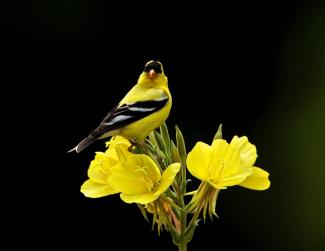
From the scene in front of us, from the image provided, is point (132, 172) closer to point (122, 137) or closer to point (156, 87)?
point (122, 137)

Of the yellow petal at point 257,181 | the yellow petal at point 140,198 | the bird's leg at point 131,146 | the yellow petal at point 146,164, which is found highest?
the bird's leg at point 131,146

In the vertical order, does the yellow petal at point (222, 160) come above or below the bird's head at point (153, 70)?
below

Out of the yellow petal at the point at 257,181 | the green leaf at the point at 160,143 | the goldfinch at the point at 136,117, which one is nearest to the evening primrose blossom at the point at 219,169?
the yellow petal at the point at 257,181

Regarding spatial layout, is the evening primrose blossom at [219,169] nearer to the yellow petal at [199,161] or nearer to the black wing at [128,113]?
the yellow petal at [199,161]

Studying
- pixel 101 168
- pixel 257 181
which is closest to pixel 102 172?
pixel 101 168

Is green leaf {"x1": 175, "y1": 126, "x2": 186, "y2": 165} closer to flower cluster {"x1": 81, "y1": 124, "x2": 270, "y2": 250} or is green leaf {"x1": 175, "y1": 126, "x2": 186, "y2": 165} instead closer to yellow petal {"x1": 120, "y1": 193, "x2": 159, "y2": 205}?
flower cluster {"x1": 81, "y1": 124, "x2": 270, "y2": 250}

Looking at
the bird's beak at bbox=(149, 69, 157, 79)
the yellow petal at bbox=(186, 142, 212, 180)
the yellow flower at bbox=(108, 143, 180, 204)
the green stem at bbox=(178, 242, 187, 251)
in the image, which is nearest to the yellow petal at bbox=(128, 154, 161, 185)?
the yellow flower at bbox=(108, 143, 180, 204)

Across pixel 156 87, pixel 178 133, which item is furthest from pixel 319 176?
pixel 178 133
